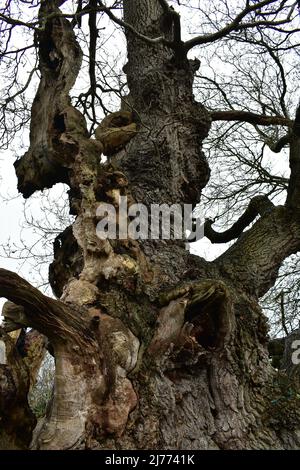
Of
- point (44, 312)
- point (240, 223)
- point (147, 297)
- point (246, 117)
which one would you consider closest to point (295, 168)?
point (246, 117)

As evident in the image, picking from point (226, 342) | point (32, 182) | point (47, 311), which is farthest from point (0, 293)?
point (32, 182)

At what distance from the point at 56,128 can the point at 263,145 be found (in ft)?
11.1

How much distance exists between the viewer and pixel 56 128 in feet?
11.8

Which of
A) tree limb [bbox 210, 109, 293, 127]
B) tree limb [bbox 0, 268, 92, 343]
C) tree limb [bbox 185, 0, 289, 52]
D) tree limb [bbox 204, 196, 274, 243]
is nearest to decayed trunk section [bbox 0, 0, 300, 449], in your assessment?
tree limb [bbox 0, 268, 92, 343]

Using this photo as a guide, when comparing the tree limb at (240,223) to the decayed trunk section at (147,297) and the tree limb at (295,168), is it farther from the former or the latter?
the decayed trunk section at (147,297)

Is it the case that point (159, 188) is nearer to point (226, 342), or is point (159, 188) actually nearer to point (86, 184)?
point (86, 184)

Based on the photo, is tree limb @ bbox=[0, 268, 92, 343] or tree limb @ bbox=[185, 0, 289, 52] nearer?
tree limb @ bbox=[0, 268, 92, 343]

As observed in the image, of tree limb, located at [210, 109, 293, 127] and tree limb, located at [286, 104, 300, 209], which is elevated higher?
tree limb, located at [210, 109, 293, 127]

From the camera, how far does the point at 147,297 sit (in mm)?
2996

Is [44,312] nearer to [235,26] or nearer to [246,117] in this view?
[235,26]

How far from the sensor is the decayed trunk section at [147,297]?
245 cm

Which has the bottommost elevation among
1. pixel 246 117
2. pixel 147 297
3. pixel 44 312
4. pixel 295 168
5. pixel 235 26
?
pixel 44 312

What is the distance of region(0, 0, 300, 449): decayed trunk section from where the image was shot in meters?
2.45

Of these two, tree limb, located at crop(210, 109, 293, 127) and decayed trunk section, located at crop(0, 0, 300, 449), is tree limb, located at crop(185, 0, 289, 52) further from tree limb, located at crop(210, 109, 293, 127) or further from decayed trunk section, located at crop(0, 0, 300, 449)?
tree limb, located at crop(210, 109, 293, 127)
